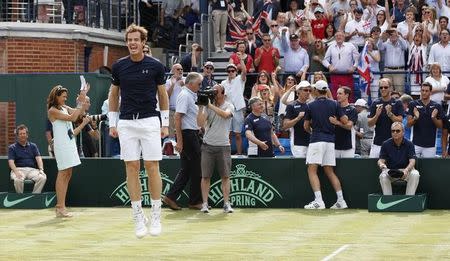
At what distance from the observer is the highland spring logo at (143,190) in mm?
20953

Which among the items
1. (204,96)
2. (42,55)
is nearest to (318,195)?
(204,96)

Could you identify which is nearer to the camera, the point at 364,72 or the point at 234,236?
the point at 234,236

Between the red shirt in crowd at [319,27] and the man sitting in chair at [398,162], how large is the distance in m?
6.77

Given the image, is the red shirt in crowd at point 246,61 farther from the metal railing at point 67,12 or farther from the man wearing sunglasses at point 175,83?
the metal railing at point 67,12

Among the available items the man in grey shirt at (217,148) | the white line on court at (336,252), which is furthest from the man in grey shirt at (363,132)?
the white line on court at (336,252)

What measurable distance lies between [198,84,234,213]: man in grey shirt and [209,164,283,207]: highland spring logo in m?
1.15

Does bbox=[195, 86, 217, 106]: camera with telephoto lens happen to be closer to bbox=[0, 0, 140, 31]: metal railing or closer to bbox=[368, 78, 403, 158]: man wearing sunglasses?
bbox=[368, 78, 403, 158]: man wearing sunglasses

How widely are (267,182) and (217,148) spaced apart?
153 cm

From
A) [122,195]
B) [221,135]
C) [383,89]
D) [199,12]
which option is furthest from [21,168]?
[199,12]

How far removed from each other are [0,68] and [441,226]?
41.9 feet

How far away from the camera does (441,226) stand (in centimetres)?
1709

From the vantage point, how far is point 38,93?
25.0 meters

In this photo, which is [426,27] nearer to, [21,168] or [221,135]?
[221,135]

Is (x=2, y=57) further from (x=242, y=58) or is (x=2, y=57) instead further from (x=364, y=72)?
(x=364, y=72)
